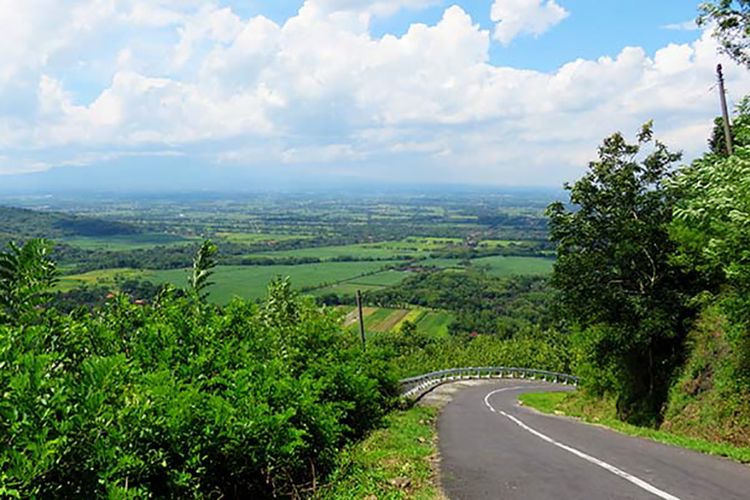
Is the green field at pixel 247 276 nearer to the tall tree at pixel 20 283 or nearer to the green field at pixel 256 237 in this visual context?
the green field at pixel 256 237

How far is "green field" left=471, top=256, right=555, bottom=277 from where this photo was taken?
115 meters

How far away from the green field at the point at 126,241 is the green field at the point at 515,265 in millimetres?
77897

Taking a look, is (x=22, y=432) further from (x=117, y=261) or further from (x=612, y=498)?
(x=117, y=261)

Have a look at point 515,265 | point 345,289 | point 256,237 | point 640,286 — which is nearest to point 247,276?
point 345,289

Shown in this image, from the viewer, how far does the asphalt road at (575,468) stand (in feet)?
23.4

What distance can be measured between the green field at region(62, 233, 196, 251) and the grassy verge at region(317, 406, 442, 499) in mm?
130363

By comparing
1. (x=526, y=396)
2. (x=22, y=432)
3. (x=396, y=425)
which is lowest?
(x=526, y=396)

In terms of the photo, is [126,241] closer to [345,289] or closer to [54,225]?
[54,225]

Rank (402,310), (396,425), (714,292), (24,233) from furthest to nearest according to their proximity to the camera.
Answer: (24,233)
(402,310)
(714,292)
(396,425)

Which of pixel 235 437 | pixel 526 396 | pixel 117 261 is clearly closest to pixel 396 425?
pixel 235 437

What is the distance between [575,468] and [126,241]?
153 m

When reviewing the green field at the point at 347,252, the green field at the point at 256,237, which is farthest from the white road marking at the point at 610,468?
the green field at the point at 256,237

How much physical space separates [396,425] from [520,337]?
54.7m

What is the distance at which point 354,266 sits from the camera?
12081 cm
